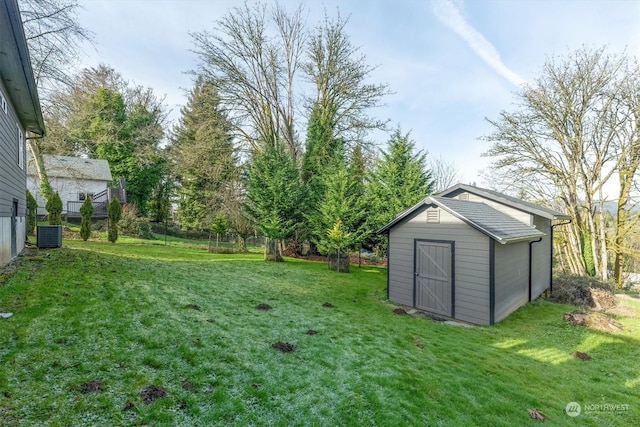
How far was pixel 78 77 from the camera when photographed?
1380 centimetres

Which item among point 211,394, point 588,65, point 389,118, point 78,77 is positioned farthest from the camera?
point 389,118

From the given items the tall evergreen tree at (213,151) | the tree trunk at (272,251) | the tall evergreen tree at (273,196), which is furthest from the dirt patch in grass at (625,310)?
the tall evergreen tree at (213,151)

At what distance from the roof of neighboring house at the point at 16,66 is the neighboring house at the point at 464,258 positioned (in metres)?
9.05

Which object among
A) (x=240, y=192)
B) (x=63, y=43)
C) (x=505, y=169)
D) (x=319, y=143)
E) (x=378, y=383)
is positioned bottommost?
(x=378, y=383)

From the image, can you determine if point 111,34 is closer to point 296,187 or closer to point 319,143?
point 296,187

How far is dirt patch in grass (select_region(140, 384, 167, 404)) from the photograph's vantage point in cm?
308

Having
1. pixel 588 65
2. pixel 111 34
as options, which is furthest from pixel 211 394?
pixel 588 65

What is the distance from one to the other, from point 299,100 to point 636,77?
675 inches

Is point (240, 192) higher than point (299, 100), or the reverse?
point (299, 100)

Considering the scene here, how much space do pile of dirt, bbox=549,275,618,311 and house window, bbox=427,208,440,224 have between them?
6630 millimetres

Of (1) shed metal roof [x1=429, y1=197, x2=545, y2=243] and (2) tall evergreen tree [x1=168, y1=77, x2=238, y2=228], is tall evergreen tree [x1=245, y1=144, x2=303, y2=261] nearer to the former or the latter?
(2) tall evergreen tree [x1=168, y1=77, x2=238, y2=228]

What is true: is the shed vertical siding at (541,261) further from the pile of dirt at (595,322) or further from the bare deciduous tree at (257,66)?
the bare deciduous tree at (257,66)

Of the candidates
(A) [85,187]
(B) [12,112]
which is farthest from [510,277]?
(A) [85,187]

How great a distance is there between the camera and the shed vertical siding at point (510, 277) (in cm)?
767
